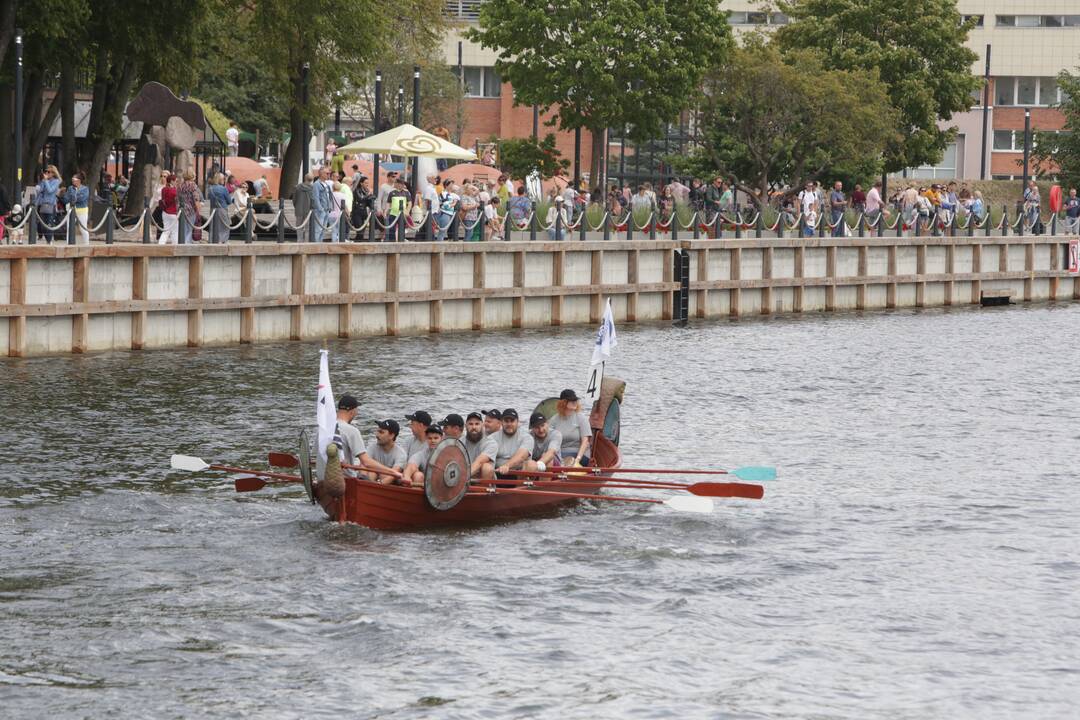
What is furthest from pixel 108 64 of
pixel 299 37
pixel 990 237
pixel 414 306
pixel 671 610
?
pixel 671 610

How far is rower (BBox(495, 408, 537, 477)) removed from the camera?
82.7 feet

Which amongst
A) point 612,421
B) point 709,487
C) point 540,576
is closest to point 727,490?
point 709,487

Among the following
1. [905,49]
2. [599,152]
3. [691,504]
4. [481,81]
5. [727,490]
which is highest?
[481,81]

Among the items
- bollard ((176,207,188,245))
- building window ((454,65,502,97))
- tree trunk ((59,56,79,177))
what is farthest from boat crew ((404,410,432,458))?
building window ((454,65,502,97))

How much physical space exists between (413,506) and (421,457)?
0.63 m

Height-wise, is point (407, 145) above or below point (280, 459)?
above

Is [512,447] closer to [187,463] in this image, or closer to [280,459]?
[280,459]

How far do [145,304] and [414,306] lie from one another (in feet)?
27.9

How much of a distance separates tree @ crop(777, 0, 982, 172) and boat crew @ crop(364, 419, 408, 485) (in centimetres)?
5442

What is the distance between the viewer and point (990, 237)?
6469cm

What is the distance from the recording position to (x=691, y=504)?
2553cm

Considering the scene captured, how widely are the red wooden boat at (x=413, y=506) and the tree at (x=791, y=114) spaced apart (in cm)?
4466

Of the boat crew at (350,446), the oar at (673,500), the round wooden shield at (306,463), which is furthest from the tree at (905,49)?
the round wooden shield at (306,463)

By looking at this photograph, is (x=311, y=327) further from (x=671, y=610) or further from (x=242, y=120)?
(x=242, y=120)
